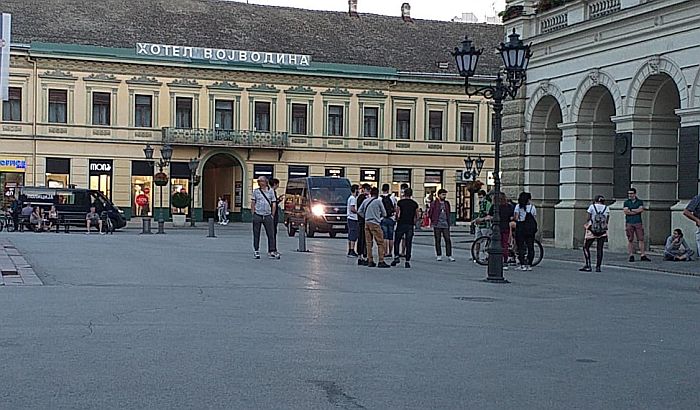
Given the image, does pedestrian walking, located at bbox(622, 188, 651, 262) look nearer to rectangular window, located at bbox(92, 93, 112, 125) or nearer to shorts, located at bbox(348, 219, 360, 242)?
shorts, located at bbox(348, 219, 360, 242)

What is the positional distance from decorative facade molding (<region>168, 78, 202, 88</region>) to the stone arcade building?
100 ft

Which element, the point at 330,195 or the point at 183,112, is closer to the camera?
the point at 330,195

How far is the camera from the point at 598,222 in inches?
884

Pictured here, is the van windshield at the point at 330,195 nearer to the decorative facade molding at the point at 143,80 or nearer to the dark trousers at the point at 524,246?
the dark trousers at the point at 524,246

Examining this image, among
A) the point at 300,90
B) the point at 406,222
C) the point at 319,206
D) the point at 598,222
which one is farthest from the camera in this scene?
the point at 300,90

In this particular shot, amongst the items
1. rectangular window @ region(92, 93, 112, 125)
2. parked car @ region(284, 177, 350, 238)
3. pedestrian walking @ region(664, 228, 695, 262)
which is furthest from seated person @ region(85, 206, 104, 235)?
pedestrian walking @ region(664, 228, 695, 262)

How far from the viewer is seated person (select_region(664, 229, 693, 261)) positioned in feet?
82.0

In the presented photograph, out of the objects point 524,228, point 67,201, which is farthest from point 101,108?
point 524,228

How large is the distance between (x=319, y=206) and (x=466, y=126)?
88.9 feet

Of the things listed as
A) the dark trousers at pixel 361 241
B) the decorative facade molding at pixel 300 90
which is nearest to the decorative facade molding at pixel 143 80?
the decorative facade molding at pixel 300 90

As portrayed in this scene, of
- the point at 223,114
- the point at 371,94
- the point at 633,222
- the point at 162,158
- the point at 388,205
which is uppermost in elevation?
the point at 371,94

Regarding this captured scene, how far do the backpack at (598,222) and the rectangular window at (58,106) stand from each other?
41.7m

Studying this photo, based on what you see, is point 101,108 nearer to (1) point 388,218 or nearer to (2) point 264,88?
(2) point 264,88

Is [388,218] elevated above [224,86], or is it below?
below
